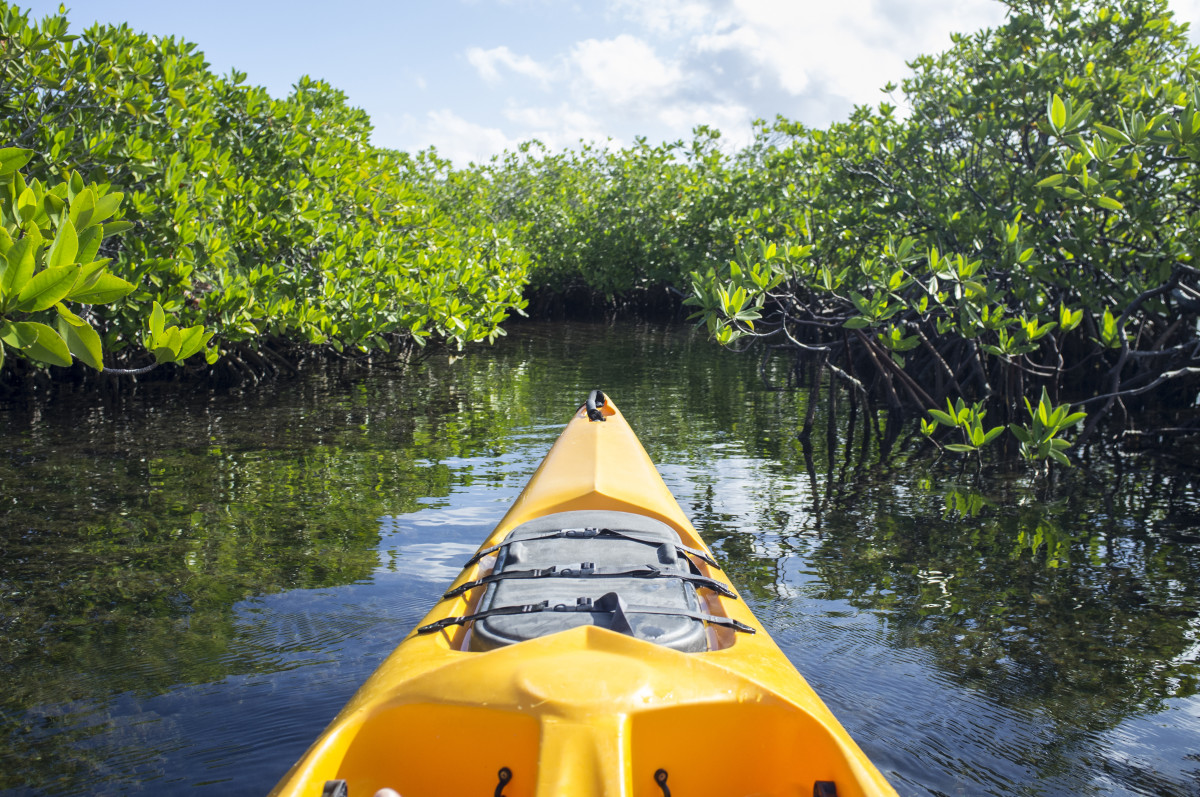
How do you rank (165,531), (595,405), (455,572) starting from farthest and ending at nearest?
1. (595,405)
2. (165,531)
3. (455,572)

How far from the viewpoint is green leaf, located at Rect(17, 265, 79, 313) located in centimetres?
160

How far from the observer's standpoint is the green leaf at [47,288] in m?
1.60

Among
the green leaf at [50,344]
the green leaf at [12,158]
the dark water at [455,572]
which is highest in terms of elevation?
the green leaf at [12,158]

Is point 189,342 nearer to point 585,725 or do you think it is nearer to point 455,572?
point 455,572

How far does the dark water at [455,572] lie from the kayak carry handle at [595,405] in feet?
2.43

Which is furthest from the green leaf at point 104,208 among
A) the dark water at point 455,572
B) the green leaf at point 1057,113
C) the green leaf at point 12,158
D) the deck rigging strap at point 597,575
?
the green leaf at point 1057,113

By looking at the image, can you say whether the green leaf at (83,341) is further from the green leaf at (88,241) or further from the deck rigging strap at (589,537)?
the deck rigging strap at (589,537)

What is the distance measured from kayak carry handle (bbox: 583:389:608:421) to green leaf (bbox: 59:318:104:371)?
322 centimetres

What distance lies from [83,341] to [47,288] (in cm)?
20

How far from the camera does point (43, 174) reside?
5340 mm

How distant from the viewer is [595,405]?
5.02 meters

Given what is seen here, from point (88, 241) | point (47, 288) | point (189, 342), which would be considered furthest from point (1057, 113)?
point (47, 288)

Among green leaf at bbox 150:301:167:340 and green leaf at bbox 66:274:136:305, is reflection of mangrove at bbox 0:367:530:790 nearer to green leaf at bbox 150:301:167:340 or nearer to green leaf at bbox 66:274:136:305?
green leaf at bbox 150:301:167:340

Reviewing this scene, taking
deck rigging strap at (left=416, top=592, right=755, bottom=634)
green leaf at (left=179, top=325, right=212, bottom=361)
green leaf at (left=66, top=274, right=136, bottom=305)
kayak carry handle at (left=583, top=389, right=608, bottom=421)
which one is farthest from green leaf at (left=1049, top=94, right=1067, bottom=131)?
green leaf at (left=66, top=274, right=136, bottom=305)
